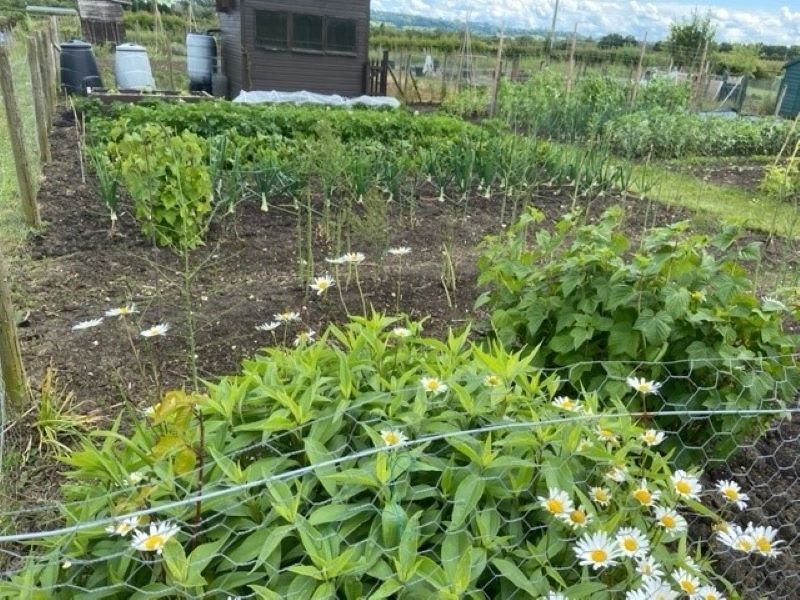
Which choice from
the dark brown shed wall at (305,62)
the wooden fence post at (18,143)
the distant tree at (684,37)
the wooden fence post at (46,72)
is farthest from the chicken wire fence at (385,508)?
the distant tree at (684,37)

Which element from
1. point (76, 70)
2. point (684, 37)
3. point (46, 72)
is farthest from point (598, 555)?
point (684, 37)

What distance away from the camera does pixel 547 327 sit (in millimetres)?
2162

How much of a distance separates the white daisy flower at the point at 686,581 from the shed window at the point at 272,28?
1237 cm

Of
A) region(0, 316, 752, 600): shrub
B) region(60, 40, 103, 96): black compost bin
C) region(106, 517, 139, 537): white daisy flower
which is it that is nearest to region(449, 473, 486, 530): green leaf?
region(0, 316, 752, 600): shrub

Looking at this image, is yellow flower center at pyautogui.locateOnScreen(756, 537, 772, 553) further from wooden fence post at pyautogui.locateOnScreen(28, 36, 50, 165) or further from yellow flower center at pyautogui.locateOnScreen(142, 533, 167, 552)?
wooden fence post at pyautogui.locateOnScreen(28, 36, 50, 165)

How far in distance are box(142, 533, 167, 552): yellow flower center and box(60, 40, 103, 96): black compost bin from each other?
1153 centimetres

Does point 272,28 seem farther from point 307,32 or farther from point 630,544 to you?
point 630,544

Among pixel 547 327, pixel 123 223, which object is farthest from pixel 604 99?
pixel 547 327

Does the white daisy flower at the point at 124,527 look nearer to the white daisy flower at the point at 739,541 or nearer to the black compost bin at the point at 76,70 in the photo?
the white daisy flower at the point at 739,541

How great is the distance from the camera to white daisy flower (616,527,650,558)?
1.16m

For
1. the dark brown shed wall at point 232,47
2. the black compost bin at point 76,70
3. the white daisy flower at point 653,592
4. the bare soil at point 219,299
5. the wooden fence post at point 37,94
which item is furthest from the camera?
the dark brown shed wall at point 232,47

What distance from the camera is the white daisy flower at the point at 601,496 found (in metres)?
1.28

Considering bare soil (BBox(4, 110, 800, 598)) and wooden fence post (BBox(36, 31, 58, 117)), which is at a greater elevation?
wooden fence post (BBox(36, 31, 58, 117))

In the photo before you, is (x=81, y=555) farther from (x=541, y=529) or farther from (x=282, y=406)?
(x=541, y=529)
